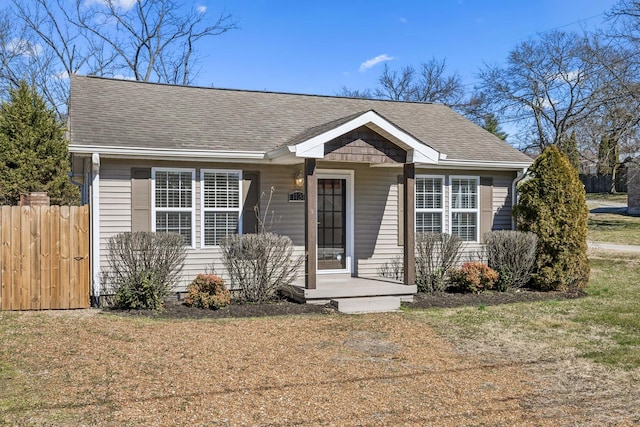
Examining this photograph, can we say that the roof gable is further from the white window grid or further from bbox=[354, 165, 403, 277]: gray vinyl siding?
the white window grid

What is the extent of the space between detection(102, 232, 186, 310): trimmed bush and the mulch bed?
19cm

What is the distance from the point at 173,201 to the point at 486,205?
640cm

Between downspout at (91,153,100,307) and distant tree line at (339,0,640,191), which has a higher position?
distant tree line at (339,0,640,191)

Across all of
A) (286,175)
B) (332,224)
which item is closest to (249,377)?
(286,175)

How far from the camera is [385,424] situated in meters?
4.32

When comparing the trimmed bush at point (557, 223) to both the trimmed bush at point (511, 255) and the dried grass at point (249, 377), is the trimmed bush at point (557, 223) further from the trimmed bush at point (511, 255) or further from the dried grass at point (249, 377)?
the dried grass at point (249, 377)

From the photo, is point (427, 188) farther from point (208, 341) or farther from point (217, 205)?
point (208, 341)

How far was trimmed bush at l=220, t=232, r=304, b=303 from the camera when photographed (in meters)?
9.12

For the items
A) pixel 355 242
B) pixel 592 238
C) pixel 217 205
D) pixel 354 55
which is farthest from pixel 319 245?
pixel 354 55

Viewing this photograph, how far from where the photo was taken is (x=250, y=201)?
1015 centimetres

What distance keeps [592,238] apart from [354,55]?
1807 cm

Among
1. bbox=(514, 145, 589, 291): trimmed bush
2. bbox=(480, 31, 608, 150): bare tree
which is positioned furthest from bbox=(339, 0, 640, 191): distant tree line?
bbox=(514, 145, 589, 291): trimmed bush

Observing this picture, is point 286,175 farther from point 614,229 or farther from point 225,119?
point 614,229

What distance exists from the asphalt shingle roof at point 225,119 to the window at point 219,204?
54cm
